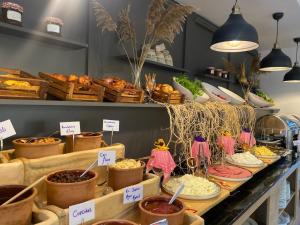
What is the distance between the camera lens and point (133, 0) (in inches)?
84.4

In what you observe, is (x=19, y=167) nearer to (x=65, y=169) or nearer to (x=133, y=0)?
(x=65, y=169)

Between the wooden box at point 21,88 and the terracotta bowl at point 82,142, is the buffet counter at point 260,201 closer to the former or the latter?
the terracotta bowl at point 82,142

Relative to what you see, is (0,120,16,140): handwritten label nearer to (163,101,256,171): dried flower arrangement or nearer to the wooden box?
the wooden box

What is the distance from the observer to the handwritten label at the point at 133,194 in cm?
110

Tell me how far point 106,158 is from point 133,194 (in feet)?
0.72

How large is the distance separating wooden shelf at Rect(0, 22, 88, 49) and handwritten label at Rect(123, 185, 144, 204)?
0.95 metres

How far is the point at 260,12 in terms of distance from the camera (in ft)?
9.23

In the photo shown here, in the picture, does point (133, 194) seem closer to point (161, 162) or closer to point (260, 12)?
point (161, 162)

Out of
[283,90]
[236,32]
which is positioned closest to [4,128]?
[236,32]

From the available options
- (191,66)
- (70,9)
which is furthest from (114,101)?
(191,66)

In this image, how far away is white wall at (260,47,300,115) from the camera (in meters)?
4.61

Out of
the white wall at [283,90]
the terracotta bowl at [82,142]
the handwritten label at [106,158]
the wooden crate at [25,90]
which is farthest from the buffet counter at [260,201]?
the white wall at [283,90]

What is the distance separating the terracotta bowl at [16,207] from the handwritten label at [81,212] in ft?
0.45

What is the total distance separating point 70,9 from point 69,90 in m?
0.73
